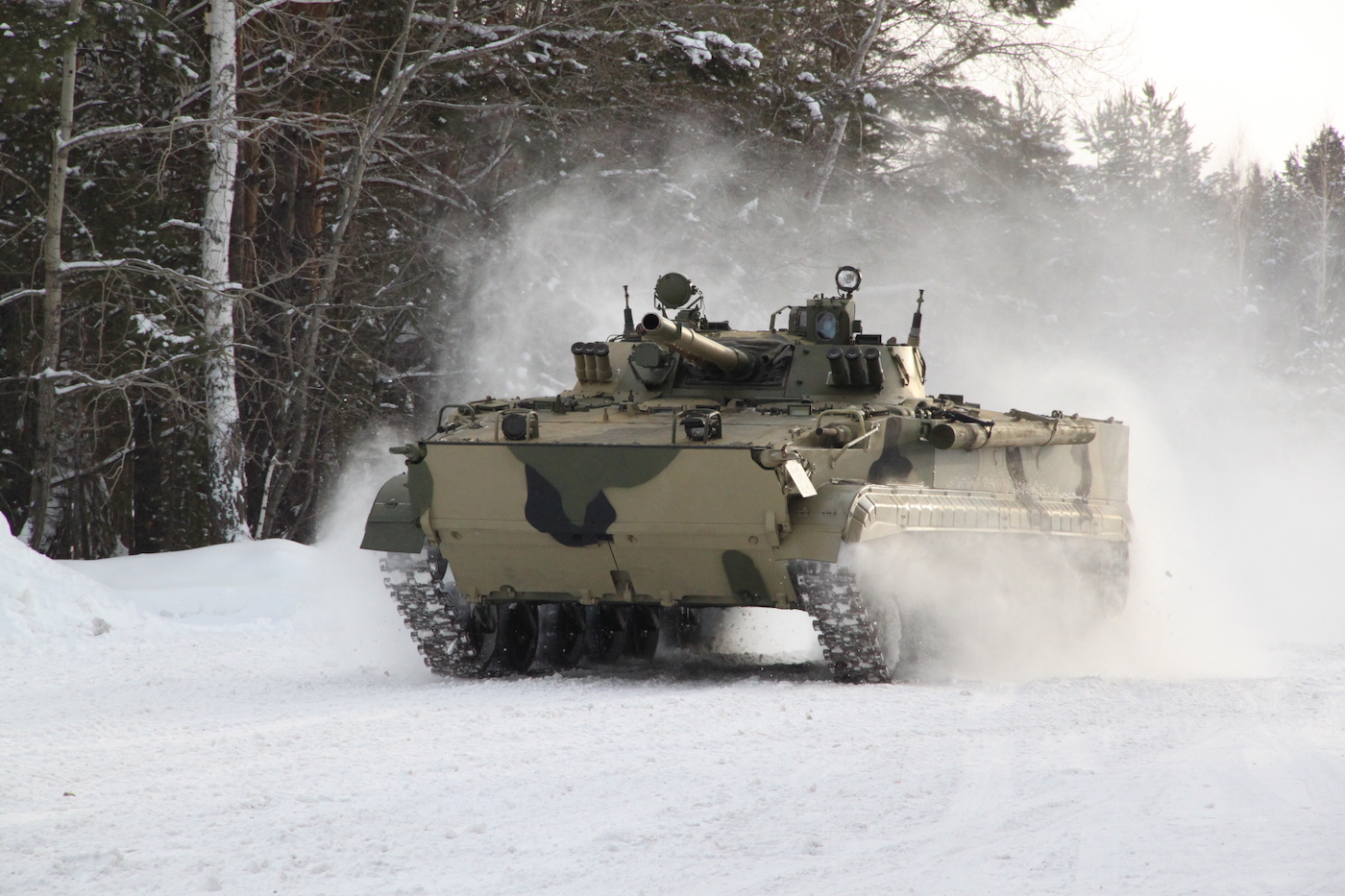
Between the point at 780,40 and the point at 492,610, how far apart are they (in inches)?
599

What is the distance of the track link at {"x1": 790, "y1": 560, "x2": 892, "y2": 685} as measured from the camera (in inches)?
376

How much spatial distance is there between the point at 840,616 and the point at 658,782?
3.32 metres

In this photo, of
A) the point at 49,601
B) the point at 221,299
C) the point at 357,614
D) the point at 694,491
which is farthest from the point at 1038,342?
the point at 694,491

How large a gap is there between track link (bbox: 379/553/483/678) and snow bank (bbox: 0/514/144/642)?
2959 mm

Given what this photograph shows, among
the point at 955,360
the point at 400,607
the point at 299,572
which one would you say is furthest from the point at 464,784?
the point at 955,360

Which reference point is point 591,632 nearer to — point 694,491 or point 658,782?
point 694,491

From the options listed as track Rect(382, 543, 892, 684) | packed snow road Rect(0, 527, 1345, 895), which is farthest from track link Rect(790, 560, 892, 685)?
packed snow road Rect(0, 527, 1345, 895)

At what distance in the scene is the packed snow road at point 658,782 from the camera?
5129mm

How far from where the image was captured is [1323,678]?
10539mm

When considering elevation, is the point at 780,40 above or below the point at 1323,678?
above

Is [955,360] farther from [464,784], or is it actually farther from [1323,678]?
[464,784]

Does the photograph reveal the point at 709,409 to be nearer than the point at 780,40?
Yes

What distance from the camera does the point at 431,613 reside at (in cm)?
1075

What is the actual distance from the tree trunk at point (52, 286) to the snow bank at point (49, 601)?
10.3 feet
